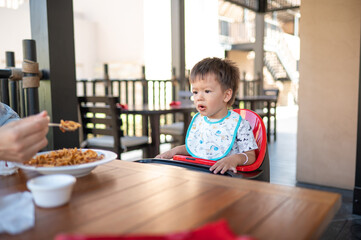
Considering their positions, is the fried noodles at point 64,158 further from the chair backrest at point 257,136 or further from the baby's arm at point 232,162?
the chair backrest at point 257,136

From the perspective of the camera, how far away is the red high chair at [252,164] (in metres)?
1.41

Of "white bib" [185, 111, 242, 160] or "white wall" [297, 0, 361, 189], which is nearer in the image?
"white bib" [185, 111, 242, 160]

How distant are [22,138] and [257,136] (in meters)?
1.19

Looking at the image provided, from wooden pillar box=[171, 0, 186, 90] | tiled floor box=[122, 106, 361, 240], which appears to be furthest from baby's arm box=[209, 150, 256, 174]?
wooden pillar box=[171, 0, 186, 90]

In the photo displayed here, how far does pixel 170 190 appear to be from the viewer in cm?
89

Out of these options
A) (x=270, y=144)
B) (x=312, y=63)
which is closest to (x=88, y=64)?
(x=270, y=144)

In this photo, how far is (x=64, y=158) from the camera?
40.1 inches

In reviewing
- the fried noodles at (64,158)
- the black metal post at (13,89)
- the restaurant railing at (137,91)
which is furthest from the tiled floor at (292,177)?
the black metal post at (13,89)

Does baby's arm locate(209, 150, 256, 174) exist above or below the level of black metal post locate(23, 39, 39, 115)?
below

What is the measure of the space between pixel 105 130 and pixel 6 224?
8.43 ft

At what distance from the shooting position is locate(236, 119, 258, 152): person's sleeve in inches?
64.7

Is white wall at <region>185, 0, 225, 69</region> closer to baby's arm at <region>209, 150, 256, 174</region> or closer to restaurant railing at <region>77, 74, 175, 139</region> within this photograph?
restaurant railing at <region>77, 74, 175, 139</region>

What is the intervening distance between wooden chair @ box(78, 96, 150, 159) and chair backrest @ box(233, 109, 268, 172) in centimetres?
152

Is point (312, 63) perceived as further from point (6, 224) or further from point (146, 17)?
point (146, 17)
